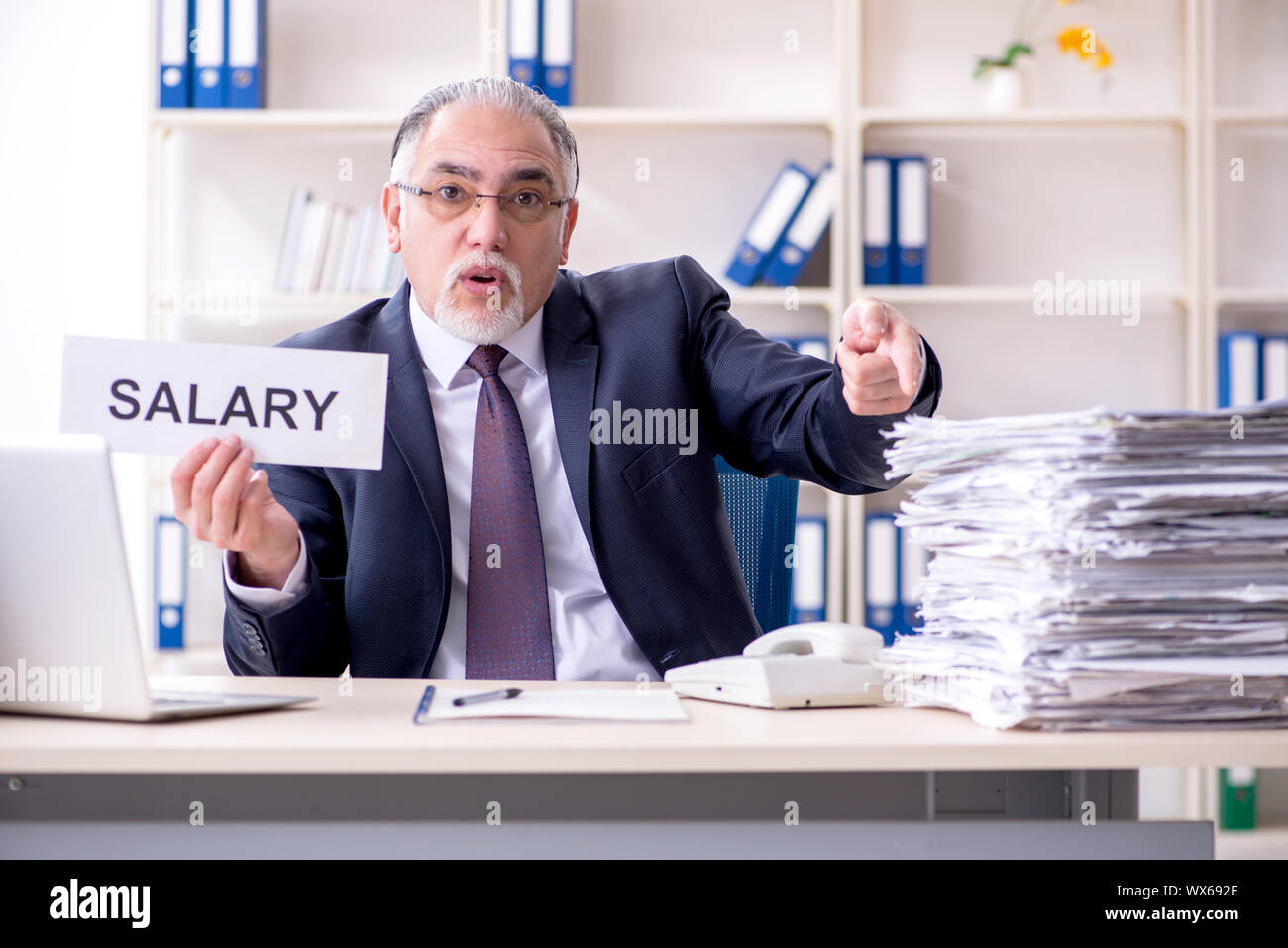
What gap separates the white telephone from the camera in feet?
2.89

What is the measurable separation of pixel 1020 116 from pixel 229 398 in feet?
7.92

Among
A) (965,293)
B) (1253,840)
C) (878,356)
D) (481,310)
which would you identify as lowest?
(1253,840)

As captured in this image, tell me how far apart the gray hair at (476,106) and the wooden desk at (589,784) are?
850mm

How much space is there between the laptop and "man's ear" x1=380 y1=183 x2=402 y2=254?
0.87 meters

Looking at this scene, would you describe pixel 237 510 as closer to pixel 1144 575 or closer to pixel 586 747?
pixel 586 747

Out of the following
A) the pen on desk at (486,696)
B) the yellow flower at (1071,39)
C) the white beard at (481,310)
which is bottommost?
the pen on desk at (486,696)

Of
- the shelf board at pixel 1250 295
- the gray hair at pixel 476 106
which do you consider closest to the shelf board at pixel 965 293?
the shelf board at pixel 1250 295

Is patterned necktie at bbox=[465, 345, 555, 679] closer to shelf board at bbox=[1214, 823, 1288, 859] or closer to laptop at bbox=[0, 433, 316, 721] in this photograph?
laptop at bbox=[0, 433, 316, 721]

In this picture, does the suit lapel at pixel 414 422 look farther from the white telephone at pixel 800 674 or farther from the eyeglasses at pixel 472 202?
the white telephone at pixel 800 674

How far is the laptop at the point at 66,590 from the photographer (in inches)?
29.7

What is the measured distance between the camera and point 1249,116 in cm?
277

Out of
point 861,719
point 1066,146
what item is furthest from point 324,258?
point 861,719

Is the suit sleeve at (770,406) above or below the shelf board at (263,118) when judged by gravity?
below

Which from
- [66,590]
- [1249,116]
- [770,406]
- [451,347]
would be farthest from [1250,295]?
[66,590]
